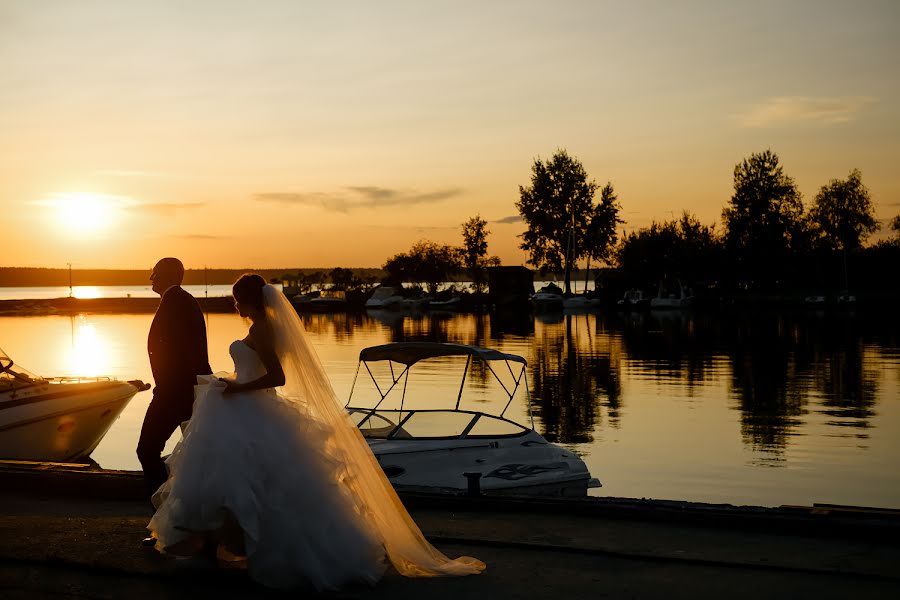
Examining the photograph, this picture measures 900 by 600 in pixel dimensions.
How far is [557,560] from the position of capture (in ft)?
23.6

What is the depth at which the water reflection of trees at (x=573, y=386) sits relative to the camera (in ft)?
92.4

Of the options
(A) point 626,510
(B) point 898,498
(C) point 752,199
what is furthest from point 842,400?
(C) point 752,199

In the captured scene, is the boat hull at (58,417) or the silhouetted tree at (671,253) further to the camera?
the silhouetted tree at (671,253)

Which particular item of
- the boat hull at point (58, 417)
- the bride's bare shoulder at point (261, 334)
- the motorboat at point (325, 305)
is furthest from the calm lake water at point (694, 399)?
the motorboat at point (325, 305)

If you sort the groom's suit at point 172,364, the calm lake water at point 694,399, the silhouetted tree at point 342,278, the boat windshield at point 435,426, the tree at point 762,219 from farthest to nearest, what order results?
1. the silhouetted tree at point 342,278
2. the tree at point 762,219
3. the calm lake water at point 694,399
4. the boat windshield at point 435,426
5. the groom's suit at point 172,364

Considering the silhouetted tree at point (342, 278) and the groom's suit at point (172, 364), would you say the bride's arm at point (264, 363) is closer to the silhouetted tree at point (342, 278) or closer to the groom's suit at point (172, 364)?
the groom's suit at point (172, 364)

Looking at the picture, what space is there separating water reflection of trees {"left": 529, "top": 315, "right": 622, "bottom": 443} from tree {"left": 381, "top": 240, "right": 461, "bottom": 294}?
94450 mm

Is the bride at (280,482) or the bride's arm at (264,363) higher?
the bride's arm at (264,363)

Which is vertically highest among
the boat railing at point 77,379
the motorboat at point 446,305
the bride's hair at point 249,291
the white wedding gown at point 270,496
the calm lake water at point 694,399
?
the bride's hair at point 249,291

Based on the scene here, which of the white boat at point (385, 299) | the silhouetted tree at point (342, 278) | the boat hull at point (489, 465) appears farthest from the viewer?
the silhouetted tree at point (342, 278)

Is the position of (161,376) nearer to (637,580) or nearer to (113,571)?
(113,571)

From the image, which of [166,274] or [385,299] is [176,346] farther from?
[385,299]

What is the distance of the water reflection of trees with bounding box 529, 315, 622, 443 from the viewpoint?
28156 mm

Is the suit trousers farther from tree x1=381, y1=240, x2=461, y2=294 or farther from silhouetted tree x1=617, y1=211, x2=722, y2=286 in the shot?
tree x1=381, y1=240, x2=461, y2=294
